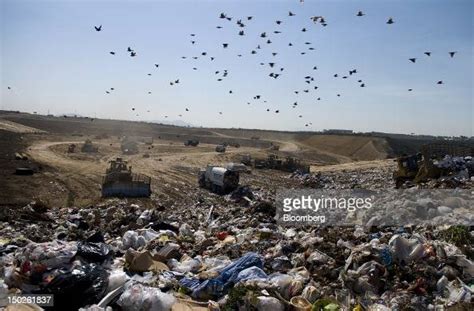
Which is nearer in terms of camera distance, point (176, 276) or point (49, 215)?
point (176, 276)

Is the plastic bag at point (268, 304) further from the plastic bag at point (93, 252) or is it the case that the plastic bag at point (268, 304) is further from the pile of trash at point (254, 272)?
the plastic bag at point (93, 252)

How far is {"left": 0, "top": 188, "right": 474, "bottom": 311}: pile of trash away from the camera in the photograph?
559 cm

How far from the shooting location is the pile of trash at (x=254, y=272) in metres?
5.59

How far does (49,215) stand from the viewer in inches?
538

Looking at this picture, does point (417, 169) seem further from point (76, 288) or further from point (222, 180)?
point (76, 288)

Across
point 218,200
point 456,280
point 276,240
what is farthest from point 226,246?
point 218,200

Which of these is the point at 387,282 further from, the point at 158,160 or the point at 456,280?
the point at 158,160

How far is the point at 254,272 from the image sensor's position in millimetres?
6242

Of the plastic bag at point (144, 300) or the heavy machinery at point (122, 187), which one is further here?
the heavy machinery at point (122, 187)

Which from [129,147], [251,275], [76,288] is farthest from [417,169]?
[129,147]

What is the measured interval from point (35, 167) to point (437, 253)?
22814 millimetres

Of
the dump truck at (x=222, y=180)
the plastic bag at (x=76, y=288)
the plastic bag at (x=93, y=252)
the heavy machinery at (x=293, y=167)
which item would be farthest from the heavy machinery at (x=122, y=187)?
the heavy machinery at (x=293, y=167)

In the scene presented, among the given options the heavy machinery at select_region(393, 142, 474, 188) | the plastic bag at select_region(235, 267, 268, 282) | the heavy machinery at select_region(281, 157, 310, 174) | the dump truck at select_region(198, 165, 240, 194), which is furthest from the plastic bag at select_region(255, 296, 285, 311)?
the heavy machinery at select_region(281, 157, 310, 174)

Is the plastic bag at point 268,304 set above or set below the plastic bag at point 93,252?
below
